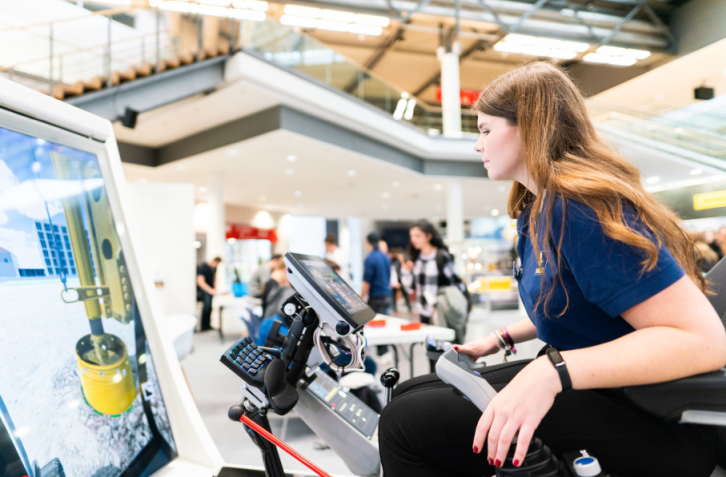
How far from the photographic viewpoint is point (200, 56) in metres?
6.04

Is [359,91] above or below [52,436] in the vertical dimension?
above

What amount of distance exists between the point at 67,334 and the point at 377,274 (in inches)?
162

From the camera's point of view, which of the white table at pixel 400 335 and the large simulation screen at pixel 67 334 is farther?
the white table at pixel 400 335

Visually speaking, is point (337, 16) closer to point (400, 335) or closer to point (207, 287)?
point (207, 287)

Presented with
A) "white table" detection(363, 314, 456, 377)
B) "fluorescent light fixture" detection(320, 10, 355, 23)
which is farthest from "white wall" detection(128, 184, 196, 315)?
"fluorescent light fixture" detection(320, 10, 355, 23)

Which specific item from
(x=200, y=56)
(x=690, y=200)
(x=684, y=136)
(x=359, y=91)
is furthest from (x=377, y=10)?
(x=690, y=200)

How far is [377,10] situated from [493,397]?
916 centimetres

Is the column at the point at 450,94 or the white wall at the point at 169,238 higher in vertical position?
the column at the point at 450,94

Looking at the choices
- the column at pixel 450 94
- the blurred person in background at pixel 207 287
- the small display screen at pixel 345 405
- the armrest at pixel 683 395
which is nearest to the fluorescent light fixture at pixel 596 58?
the column at pixel 450 94

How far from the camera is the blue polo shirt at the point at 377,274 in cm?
498

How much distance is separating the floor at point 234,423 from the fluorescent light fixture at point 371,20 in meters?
6.14

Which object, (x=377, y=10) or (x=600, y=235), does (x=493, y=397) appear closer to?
(x=600, y=235)

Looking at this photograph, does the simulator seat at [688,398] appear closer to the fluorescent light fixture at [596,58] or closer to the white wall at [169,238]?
the white wall at [169,238]

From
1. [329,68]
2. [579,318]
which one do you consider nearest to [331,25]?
[329,68]
